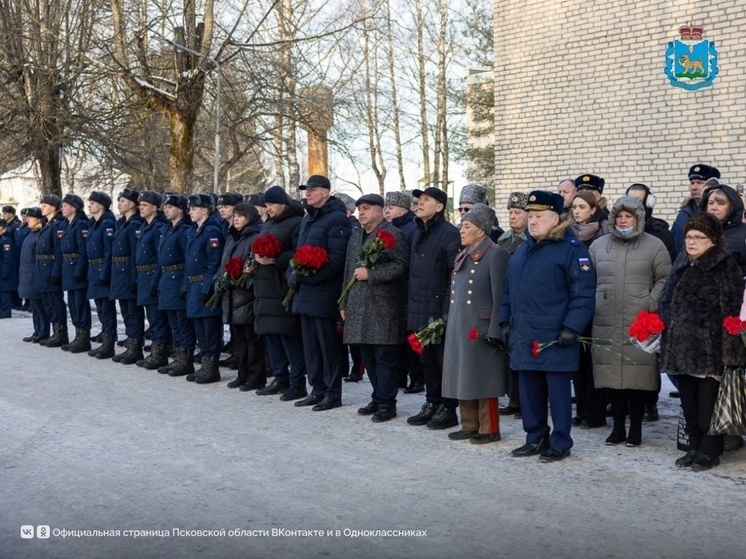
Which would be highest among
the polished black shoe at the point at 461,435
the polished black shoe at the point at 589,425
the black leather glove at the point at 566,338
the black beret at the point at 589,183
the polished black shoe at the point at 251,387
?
the black beret at the point at 589,183

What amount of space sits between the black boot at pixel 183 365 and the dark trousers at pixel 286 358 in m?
1.53

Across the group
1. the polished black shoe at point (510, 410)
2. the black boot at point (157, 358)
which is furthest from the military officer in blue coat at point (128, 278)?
the polished black shoe at point (510, 410)

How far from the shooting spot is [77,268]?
45.9ft

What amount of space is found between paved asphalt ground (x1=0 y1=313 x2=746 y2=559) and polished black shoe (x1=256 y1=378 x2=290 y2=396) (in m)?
0.79

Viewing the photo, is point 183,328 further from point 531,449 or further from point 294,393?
point 531,449

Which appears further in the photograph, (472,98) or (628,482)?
(472,98)

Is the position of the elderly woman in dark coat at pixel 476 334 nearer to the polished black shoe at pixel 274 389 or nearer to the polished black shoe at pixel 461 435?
the polished black shoe at pixel 461 435

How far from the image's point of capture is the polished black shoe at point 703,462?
23.5 feet

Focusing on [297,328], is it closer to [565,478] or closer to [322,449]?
[322,449]

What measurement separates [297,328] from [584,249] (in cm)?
362

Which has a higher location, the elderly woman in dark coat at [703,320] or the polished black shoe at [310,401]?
the elderly woman in dark coat at [703,320]

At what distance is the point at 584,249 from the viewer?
299 inches

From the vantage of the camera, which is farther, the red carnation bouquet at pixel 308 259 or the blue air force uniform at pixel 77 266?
the blue air force uniform at pixel 77 266

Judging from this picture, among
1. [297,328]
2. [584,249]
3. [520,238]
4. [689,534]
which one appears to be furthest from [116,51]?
[689,534]
